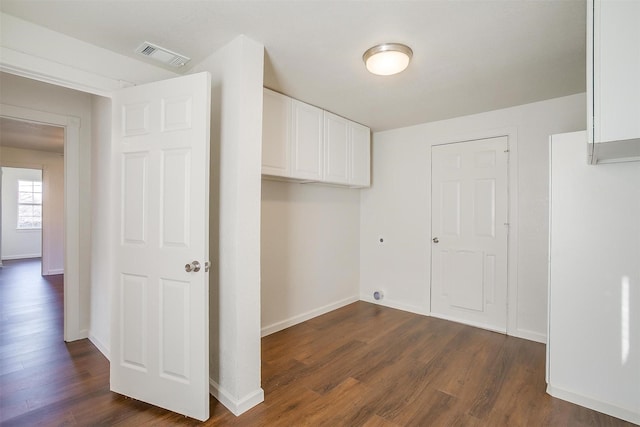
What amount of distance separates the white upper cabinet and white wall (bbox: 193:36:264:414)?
1.86 m

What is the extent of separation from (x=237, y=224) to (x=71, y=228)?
2.29 metres

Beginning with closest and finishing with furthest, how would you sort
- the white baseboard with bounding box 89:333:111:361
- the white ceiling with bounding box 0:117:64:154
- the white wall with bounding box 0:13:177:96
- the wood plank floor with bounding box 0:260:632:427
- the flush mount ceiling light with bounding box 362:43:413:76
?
1. the white wall with bounding box 0:13:177:96
2. the wood plank floor with bounding box 0:260:632:427
3. the flush mount ceiling light with bounding box 362:43:413:76
4. the white baseboard with bounding box 89:333:111:361
5. the white ceiling with bounding box 0:117:64:154

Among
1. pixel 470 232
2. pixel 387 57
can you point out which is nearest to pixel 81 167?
pixel 387 57

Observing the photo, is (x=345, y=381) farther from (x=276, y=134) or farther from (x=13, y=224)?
(x=13, y=224)

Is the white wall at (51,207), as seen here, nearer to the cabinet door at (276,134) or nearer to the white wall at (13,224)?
the white wall at (13,224)

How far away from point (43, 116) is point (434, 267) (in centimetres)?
453

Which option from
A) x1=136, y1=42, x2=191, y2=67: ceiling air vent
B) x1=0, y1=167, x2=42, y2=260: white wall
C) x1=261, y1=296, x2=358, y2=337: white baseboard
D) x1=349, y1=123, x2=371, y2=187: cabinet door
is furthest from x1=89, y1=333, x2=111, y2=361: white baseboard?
x1=0, y1=167, x2=42, y2=260: white wall

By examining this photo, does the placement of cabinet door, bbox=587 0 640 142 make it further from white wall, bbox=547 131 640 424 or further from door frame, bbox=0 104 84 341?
door frame, bbox=0 104 84 341

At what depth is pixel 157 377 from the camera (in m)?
1.99

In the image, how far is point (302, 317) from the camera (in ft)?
11.8

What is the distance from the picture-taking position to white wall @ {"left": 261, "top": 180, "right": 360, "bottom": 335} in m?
3.29

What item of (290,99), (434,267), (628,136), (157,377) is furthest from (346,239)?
(628,136)

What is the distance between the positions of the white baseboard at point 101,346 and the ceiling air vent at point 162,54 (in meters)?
2.49

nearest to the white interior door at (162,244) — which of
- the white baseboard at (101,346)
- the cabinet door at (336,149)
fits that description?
the white baseboard at (101,346)
